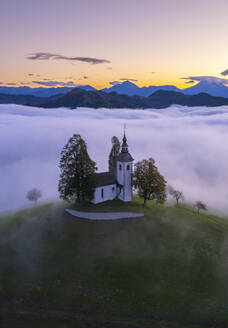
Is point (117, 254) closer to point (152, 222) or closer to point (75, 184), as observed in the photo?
point (152, 222)

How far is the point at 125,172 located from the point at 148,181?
6.45m

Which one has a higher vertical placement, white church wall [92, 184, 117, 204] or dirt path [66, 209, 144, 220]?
white church wall [92, 184, 117, 204]

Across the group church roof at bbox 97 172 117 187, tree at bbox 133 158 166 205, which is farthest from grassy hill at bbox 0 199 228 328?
church roof at bbox 97 172 117 187

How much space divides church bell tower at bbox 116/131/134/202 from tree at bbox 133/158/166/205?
1.86m

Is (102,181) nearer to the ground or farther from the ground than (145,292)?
farther from the ground

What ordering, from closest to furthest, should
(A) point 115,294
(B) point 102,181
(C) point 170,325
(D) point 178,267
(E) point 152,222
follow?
(C) point 170,325 < (A) point 115,294 < (D) point 178,267 < (E) point 152,222 < (B) point 102,181

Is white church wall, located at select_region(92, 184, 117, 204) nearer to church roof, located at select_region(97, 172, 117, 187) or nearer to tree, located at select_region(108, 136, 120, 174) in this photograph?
church roof, located at select_region(97, 172, 117, 187)

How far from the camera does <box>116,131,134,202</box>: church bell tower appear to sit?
62.7 metres

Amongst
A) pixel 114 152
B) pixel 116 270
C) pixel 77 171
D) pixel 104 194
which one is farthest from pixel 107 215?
pixel 114 152

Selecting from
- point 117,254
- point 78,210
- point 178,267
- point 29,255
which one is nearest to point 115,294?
point 117,254

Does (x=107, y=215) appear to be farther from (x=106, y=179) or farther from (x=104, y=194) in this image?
(x=106, y=179)

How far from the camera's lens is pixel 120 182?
64188 mm

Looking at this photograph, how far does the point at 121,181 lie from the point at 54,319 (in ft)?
118

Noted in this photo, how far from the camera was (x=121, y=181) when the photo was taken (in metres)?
63.8
